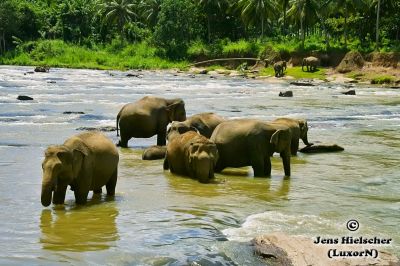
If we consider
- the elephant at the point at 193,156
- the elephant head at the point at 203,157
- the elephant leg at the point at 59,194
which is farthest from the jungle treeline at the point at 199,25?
the elephant leg at the point at 59,194

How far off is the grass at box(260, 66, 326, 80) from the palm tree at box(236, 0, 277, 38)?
32.8ft

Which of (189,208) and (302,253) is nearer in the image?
(302,253)

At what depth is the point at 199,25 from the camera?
3223 inches

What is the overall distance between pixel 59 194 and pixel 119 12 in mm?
82447

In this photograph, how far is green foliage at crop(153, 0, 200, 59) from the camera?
75375 millimetres

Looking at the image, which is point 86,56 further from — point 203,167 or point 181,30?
point 203,167

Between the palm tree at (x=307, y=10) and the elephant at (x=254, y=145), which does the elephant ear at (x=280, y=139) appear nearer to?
the elephant at (x=254, y=145)

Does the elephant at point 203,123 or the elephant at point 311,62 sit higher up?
the elephant at point 203,123

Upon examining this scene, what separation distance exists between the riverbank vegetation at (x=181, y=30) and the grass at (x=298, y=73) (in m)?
2.42

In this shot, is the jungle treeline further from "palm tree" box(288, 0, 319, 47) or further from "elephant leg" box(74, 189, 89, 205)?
"elephant leg" box(74, 189, 89, 205)

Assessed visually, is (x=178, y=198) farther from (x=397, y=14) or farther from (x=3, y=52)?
(x=3, y=52)

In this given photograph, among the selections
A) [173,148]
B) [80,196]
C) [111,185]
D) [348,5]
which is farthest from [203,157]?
[348,5]

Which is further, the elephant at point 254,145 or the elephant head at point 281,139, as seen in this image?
the elephant at point 254,145

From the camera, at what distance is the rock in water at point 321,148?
51.9 feet
